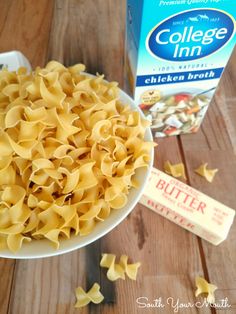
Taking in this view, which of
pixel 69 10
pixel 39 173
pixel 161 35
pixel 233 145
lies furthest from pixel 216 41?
pixel 69 10

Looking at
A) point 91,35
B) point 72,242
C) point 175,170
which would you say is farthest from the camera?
point 91,35

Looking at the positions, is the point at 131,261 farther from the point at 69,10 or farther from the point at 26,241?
the point at 69,10

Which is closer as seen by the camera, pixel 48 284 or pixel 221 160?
pixel 48 284

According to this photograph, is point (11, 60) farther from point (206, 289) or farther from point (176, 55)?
point (206, 289)

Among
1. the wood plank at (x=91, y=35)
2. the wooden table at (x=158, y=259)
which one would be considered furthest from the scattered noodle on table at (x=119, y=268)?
the wood plank at (x=91, y=35)

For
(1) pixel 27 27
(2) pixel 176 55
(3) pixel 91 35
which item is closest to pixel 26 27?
(1) pixel 27 27

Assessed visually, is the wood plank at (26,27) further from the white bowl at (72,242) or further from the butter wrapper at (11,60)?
the white bowl at (72,242)
